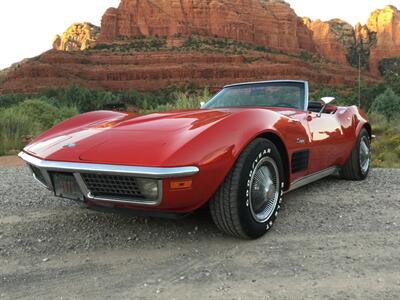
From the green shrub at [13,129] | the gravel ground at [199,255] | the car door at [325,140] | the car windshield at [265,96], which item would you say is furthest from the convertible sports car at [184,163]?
the green shrub at [13,129]

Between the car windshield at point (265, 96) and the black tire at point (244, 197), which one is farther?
the car windshield at point (265, 96)

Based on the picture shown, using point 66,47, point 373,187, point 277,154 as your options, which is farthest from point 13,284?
point 66,47

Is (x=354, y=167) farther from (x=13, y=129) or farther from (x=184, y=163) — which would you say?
(x=13, y=129)

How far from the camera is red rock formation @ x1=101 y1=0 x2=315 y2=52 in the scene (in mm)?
90875

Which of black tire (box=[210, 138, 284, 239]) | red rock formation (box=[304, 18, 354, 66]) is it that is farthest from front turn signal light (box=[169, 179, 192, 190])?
red rock formation (box=[304, 18, 354, 66])

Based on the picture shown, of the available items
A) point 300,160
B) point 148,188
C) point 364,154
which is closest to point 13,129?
point 364,154

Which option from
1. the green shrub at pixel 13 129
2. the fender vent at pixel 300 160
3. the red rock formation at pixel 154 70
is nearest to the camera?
the fender vent at pixel 300 160

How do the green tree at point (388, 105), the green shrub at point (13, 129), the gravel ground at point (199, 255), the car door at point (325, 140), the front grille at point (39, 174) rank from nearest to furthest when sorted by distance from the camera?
the gravel ground at point (199, 255) → the front grille at point (39, 174) → the car door at point (325, 140) → the green shrub at point (13, 129) → the green tree at point (388, 105)

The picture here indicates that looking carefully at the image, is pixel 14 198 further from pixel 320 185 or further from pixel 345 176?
→ pixel 345 176

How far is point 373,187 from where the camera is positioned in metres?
Result: 4.26

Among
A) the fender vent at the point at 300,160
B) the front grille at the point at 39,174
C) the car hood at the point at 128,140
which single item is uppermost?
the car hood at the point at 128,140

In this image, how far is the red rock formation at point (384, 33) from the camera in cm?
10619

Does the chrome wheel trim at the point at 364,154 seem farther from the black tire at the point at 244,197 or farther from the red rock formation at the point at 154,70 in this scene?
the red rock formation at the point at 154,70

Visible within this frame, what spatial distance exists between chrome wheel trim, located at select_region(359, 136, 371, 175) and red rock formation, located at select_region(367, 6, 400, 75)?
106542 mm
